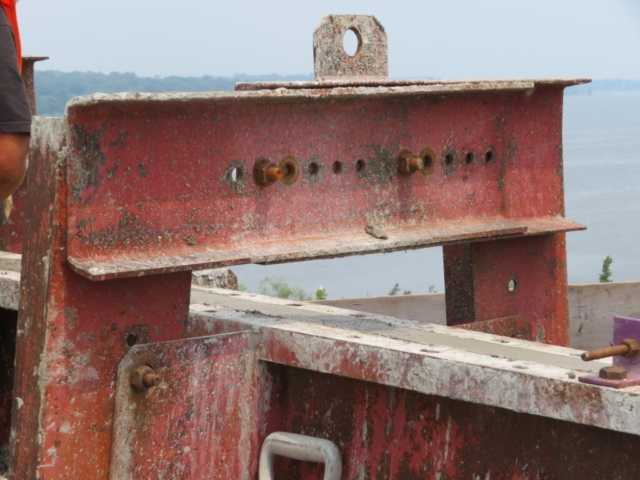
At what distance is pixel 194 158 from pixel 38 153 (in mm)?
426

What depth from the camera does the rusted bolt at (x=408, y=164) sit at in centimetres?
336

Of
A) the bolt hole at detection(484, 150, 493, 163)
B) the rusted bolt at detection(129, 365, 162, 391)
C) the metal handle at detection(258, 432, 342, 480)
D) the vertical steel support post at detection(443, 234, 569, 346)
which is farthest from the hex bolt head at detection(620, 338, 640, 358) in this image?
the vertical steel support post at detection(443, 234, 569, 346)

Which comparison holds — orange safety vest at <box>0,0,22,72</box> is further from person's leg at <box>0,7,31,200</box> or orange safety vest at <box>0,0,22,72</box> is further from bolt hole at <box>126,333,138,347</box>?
bolt hole at <box>126,333,138,347</box>

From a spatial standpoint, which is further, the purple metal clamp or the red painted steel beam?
the red painted steel beam

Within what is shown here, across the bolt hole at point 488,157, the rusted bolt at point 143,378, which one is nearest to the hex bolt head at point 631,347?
the rusted bolt at point 143,378

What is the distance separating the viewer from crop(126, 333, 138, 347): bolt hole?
2.82 meters

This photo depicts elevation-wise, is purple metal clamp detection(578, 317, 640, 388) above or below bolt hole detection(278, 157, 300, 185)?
below

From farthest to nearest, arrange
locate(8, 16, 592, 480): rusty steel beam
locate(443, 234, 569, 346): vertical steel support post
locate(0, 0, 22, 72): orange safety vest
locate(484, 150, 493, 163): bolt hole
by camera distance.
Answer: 1. locate(443, 234, 569, 346): vertical steel support post
2. locate(484, 150, 493, 163): bolt hole
3. locate(0, 0, 22, 72): orange safety vest
4. locate(8, 16, 592, 480): rusty steel beam

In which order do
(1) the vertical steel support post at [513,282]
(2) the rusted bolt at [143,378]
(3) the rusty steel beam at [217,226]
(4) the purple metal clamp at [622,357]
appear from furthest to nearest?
1. (1) the vertical steel support post at [513,282]
2. (2) the rusted bolt at [143,378]
3. (3) the rusty steel beam at [217,226]
4. (4) the purple metal clamp at [622,357]

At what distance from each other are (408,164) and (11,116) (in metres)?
1.28

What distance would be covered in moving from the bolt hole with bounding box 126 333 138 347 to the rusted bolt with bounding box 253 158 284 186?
22.8 inches

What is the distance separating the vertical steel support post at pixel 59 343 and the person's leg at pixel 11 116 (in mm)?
311

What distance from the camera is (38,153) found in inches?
104

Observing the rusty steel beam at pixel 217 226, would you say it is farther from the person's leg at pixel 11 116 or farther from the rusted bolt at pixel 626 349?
the person's leg at pixel 11 116
